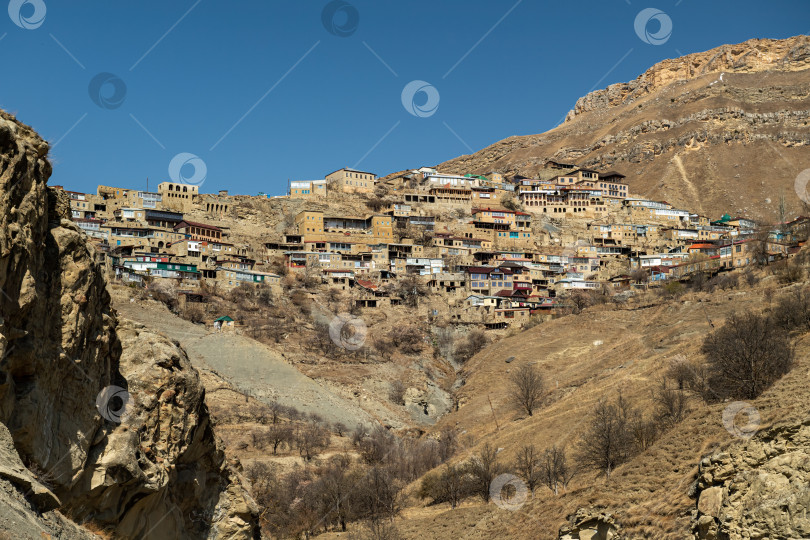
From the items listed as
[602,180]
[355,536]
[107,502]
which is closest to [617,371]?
[355,536]

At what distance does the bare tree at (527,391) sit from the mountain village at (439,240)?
29014 millimetres

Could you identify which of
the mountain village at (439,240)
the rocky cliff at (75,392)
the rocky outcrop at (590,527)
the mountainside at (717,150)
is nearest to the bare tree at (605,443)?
the rocky outcrop at (590,527)

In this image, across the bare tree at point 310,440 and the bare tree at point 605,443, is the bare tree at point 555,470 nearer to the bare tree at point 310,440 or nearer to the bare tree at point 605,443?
the bare tree at point 605,443

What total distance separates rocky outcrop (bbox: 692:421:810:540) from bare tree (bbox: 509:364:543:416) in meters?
34.7

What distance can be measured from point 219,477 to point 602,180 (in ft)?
406

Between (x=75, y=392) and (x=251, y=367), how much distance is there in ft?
157

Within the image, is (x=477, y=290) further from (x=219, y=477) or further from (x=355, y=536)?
(x=219, y=477)

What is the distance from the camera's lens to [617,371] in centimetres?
4909

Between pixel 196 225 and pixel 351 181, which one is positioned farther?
pixel 351 181

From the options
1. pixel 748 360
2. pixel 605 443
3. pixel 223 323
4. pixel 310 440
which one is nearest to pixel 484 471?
pixel 605 443

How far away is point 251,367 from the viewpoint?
2319 inches

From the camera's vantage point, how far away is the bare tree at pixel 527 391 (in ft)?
164

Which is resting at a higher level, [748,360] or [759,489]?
[748,360]

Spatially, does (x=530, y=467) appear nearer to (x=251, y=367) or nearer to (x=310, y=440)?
(x=310, y=440)
